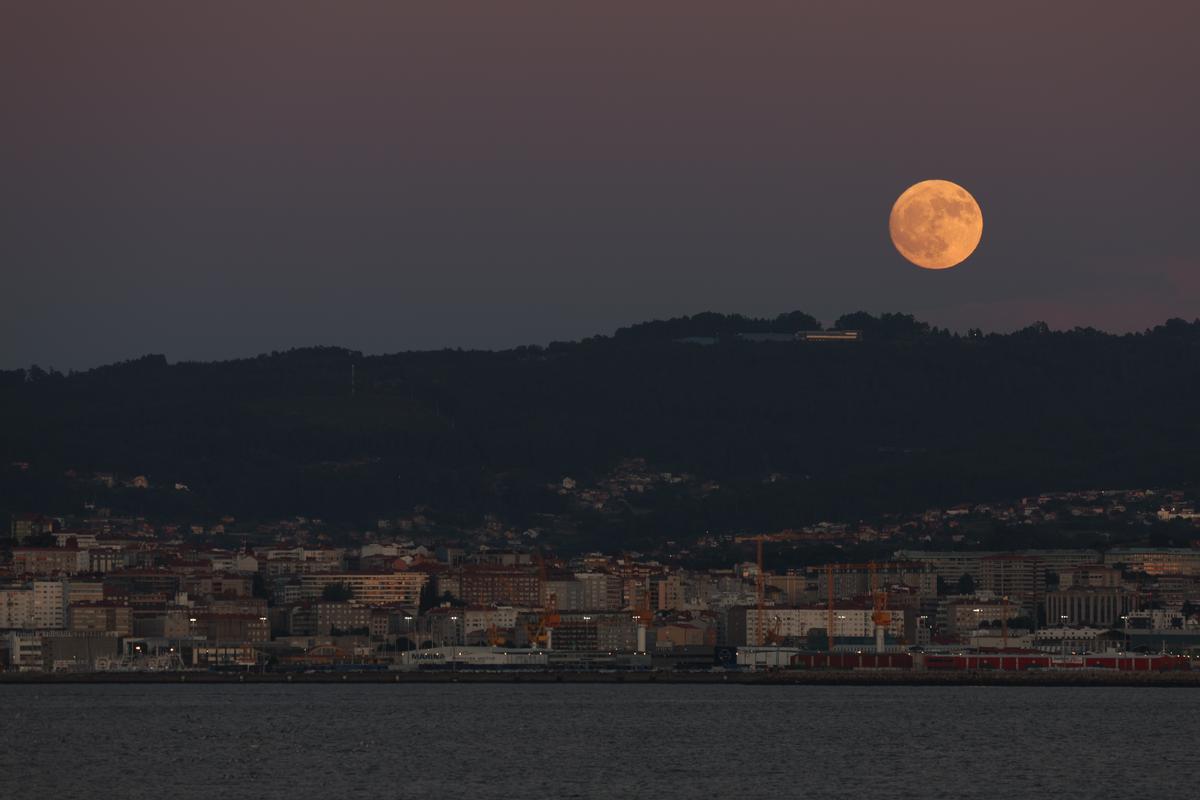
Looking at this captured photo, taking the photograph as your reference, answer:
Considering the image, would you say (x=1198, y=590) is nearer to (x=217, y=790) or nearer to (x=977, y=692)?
(x=977, y=692)

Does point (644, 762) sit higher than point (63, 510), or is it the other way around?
point (63, 510)

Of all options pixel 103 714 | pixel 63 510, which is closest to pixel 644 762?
pixel 103 714

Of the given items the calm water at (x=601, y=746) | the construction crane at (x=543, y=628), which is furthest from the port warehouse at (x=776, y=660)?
the calm water at (x=601, y=746)

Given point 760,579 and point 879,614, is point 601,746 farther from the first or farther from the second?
point 760,579

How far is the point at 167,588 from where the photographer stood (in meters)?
144

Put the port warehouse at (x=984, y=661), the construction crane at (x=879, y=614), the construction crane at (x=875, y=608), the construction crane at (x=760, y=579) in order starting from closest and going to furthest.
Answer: the port warehouse at (x=984, y=661) < the construction crane at (x=879, y=614) < the construction crane at (x=875, y=608) < the construction crane at (x=760, y=579)

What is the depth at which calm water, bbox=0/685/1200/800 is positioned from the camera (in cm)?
5288

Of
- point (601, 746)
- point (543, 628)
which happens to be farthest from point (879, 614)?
point (601, 746)

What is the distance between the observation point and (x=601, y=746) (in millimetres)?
63219

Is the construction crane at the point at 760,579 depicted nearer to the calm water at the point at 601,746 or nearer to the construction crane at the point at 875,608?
the construction crane at the point at 875,608

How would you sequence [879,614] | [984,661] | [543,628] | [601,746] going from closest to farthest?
[601,746] → [984,661] → [879,614] → [543,628]

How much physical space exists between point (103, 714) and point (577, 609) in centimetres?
6417

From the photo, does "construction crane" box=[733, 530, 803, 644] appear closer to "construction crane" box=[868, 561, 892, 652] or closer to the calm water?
"construction crane" box=[868, 561, 892, 652]

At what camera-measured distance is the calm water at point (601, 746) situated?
2082 inches
